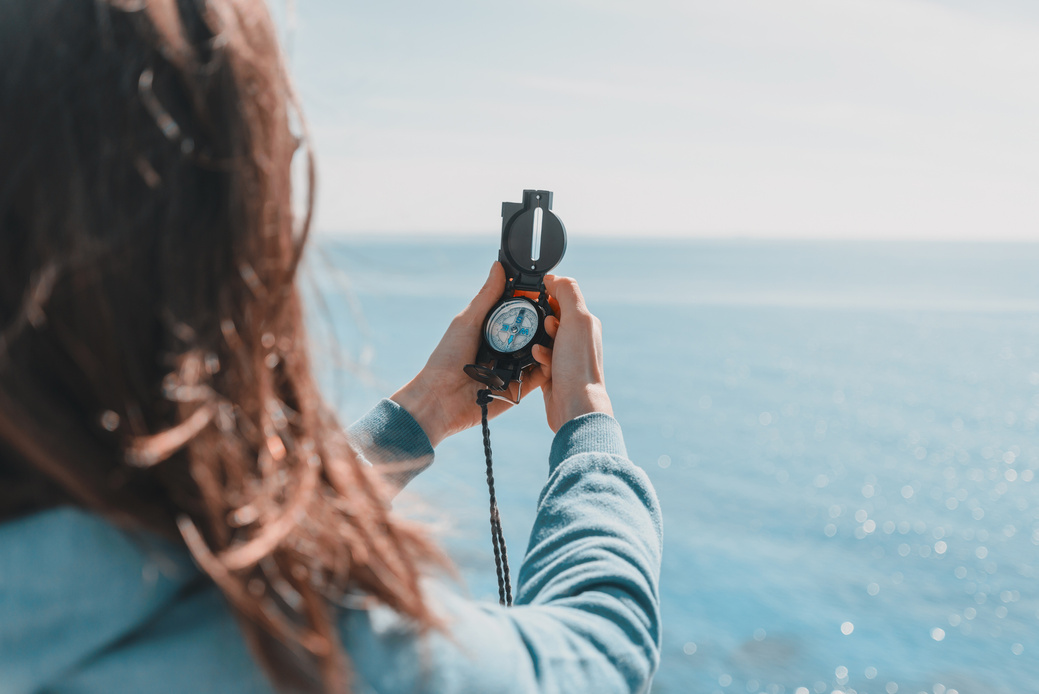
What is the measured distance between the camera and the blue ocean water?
51.5ft

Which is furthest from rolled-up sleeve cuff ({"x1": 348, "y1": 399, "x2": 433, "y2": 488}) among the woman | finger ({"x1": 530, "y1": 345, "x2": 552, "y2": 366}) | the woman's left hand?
the woman

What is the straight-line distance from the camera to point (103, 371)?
60 cm

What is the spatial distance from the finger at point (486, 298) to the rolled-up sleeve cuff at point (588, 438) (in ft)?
2.17

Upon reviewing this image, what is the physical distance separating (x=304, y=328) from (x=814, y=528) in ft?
78.1

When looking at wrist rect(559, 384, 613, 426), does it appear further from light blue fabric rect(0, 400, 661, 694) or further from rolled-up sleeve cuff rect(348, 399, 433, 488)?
light blue fabric rect(0, 400, 661, 694)

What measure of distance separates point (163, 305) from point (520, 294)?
4.17ft

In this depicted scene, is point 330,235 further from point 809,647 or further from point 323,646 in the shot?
point 809,647

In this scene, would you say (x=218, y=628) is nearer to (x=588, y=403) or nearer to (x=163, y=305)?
(x=163, y=305)

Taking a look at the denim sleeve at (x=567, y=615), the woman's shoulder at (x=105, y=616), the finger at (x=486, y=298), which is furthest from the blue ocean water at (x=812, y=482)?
the finger at (x=486, y=298)

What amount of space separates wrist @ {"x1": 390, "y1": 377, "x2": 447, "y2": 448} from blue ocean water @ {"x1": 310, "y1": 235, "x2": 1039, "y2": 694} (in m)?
0.45

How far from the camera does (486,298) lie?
185 cm

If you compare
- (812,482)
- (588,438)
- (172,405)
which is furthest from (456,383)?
(812,482)

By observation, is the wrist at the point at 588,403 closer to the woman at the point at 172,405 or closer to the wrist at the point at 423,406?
the wrist at the point at 423,406

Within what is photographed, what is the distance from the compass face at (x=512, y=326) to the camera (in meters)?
1.80
